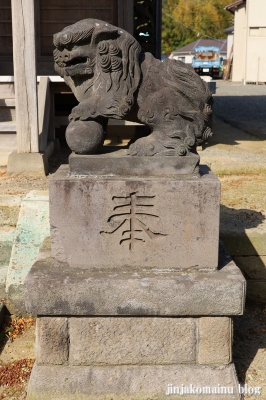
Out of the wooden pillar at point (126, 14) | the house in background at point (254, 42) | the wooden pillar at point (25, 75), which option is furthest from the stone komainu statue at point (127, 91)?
the house in background at point (254, 42)

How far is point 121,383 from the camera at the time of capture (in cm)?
272

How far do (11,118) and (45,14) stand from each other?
A: 88.6 inches

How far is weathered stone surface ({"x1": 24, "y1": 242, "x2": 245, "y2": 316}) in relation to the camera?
266 cm

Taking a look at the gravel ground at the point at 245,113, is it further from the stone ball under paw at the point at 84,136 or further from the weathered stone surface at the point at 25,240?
the stone ball under paw at the point at 84,136

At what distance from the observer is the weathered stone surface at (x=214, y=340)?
2721 millimetres

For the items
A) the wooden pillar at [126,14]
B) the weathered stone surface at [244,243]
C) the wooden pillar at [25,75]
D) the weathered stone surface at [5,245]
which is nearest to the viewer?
the weathered stone surface at [244,243]

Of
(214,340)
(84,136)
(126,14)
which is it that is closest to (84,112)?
(84,136)

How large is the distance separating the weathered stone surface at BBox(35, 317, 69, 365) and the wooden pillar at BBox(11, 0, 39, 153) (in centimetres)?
387

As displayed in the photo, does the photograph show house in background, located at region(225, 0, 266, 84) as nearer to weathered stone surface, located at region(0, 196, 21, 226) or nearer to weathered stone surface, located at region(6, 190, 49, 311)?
weathered stone surface, located at region(0, 196, 21, 226)

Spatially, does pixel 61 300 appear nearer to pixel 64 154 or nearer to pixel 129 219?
pixel 129 219

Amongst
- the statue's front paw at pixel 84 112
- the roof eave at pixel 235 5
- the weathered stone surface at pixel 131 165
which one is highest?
the roof eave at pixel 235 5

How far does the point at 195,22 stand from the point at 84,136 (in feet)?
177

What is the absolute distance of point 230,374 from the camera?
2746 millimetres

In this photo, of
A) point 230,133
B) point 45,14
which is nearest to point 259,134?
point 230,133
